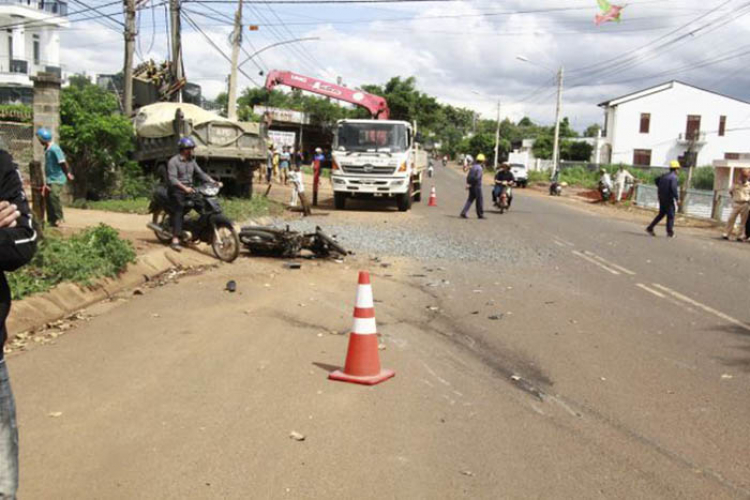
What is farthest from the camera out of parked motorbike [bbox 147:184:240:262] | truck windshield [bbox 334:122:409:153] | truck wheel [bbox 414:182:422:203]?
truck wheel [bbox 414:182:422:203]

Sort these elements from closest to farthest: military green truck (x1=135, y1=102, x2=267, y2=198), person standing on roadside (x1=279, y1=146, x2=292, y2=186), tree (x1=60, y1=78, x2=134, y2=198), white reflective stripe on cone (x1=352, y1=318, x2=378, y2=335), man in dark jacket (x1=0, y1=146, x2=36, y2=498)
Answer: man in dark jacket (x1=0, y1=146, x2=36, y2=498) → white reflective stripe on cone (x1=352, y1=318, x2=378, y2=335) → tree (x1=60, y1=78, x2=134, y2=198) → military green truck (x1=135, y1=102, x2=267, y2=198) → person standing on roadside (x1=279, y1=146, x2=292, y2=186)

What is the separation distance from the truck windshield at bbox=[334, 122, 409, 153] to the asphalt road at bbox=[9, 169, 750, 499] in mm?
11256

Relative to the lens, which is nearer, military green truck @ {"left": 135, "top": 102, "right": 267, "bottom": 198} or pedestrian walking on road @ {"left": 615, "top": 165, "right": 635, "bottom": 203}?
military green truck @ {"left": 135, "top": 102, "right": 267, "bottom": 198}

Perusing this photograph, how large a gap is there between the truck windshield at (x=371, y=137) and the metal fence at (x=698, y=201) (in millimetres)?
10651

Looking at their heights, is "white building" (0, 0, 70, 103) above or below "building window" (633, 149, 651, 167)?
above

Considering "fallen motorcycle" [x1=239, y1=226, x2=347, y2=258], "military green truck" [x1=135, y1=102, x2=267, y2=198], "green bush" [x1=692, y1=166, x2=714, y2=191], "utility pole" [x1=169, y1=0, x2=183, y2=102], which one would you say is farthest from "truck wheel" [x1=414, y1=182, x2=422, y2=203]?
"green bush" [x1=692, y1=166, x2=714, y2=191]

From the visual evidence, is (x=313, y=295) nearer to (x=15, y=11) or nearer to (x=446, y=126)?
(x=15, y=11)

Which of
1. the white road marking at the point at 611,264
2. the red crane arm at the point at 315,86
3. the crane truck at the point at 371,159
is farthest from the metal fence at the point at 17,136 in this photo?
the white road marking at the point at 611,264

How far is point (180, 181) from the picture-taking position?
1094 centimetres

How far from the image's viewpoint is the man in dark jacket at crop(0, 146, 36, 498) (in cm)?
273

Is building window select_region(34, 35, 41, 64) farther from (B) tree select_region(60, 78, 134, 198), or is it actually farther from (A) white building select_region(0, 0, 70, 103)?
(B) tree select_region(60, 78, 134, 198)

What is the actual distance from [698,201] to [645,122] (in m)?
42.0

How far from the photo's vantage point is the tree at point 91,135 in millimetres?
16938

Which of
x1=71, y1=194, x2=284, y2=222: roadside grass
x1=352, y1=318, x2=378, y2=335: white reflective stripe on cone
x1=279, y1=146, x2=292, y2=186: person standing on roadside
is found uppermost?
x1=279, y1=146, x2=292, y2=186: person standing on roadside
